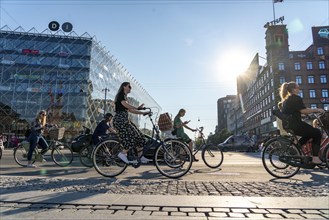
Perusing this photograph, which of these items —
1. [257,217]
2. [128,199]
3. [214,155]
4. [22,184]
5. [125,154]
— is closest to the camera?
[257,217]

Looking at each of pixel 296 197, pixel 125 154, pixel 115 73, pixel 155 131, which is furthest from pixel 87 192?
pixel 115 73

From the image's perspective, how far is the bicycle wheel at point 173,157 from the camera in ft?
18.5

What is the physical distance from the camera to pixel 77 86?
51.4 metres

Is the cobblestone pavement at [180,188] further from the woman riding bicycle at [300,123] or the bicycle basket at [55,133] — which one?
the bicycle basket at [55,133]

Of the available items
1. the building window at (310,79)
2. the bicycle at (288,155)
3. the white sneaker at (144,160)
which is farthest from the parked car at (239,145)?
the building window at (310,79)

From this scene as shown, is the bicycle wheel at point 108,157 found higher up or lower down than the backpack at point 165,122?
lower down

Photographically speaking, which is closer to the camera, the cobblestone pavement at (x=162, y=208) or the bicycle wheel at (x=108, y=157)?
the cobblestone pavement at (x=162, y=208)

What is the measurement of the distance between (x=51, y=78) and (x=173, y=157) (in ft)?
167

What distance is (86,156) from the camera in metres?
8.79

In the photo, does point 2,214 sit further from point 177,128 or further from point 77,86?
point 77,86

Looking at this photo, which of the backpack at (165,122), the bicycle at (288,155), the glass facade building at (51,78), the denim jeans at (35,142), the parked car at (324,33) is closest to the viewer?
the bicycle at (288,155)

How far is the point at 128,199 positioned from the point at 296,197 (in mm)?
2231

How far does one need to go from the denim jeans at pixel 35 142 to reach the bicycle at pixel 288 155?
644cm

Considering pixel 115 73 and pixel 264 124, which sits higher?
pixel 115 73
